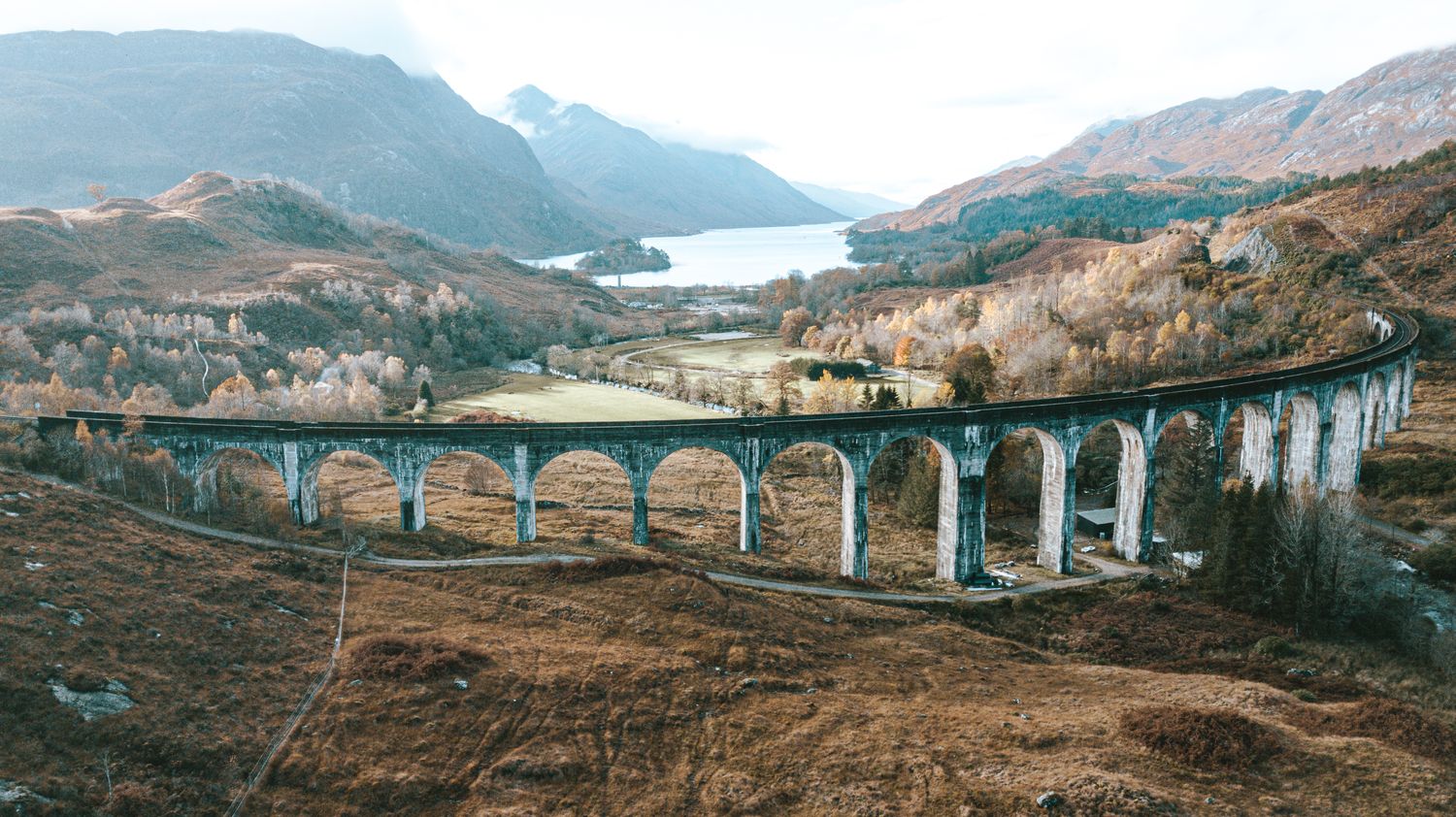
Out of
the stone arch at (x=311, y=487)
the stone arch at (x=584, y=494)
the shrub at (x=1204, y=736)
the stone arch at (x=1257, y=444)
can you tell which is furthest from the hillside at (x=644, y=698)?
the stone arch at (x=1257, y=444)

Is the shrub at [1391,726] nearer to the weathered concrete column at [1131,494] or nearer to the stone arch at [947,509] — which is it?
the stone arch at [947,509]

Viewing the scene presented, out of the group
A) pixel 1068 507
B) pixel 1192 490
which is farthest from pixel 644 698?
pixel 1192 490

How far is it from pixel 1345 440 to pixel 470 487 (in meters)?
74.0

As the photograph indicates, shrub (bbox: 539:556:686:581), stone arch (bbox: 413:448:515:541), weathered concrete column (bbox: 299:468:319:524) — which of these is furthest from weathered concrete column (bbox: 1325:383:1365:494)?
weathered concrete column (bbox: 299:468:319:524)

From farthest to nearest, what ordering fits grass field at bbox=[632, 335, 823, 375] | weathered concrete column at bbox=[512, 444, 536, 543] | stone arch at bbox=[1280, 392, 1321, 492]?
grass field at bbox=[632, 335, 823, 375] < stone arch at bbox=[1280, 392, 1321, 492] < weathered concrete column at bbox=[512, 444, 536, 543]

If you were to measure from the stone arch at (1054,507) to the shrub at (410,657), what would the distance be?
33597 mm

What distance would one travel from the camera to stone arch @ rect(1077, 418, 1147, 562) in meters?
50.6

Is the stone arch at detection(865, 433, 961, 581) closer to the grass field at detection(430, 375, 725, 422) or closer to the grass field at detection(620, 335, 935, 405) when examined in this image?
the grass field at detection(430, 375, 725, 422)

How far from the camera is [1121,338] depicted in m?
86.1

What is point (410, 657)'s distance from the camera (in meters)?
31.3

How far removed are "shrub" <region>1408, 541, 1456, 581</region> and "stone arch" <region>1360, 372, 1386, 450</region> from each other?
21600 mm

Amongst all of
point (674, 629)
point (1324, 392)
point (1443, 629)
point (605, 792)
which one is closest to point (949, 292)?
point (1324, 392)

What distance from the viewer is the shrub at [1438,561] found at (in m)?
44.7

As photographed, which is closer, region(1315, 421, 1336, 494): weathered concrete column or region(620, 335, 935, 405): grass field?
region(1315, 421, 1336, 494): weathered concrete column
